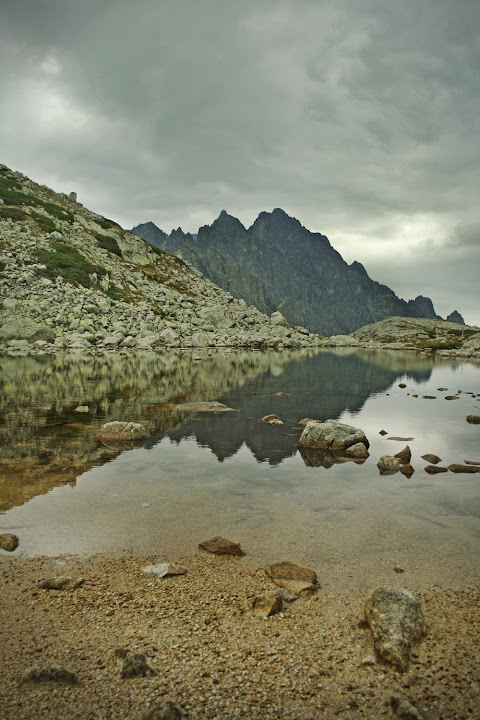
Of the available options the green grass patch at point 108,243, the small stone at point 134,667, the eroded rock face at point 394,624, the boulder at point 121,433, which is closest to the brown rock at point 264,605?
the eroded rock face at point 394,624

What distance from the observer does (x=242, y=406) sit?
31.0 metres

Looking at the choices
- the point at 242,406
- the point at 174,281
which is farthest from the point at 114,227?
the point at 242,406

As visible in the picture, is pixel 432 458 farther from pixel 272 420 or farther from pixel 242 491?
pixel 272 420

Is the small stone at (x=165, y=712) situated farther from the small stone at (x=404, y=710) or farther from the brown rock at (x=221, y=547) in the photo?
the brown rock at (x=221, y=547)

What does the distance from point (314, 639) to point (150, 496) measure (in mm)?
7890

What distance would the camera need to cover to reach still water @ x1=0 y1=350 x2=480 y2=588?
33.8 ft

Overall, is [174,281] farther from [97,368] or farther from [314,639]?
[314,639]

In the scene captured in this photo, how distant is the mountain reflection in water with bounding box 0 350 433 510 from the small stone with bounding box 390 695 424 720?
11568 millimetres

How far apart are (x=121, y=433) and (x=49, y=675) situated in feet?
51.5

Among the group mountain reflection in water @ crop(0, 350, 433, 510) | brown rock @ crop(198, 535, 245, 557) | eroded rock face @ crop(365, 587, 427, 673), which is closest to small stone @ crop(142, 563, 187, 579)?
brown rock @ crop(198, 535, 245, 557)

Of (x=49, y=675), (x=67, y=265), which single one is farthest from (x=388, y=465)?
(x=67, y=265)

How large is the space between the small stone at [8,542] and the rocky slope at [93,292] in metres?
75.6

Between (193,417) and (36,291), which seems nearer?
(193,417)

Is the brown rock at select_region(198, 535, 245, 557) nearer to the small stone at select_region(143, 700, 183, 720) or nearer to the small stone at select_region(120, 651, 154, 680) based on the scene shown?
the small stone at select_region(120, 651, 154, 680)
